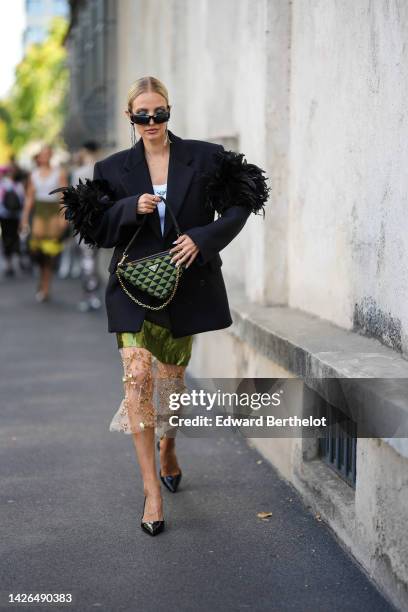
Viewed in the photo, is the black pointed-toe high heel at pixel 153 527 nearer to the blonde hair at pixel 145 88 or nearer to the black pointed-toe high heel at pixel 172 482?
the black pointed-toe high heel at pixel 172 482

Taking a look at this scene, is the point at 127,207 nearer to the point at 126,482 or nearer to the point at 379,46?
the point at 379,46

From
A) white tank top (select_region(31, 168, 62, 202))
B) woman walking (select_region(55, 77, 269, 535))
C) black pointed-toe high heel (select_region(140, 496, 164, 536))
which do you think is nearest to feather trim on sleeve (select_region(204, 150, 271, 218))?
woman walking (select_region(55, 77, 269, 535))

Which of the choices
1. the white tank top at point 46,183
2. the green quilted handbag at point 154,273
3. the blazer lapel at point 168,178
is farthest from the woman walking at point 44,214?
A: the green quilted handbag at point 154,273

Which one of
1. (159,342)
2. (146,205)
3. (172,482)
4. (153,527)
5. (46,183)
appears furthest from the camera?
(46,183)

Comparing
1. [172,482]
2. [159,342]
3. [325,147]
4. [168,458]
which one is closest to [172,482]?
[172,482]

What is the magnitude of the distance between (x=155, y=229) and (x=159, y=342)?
58cm

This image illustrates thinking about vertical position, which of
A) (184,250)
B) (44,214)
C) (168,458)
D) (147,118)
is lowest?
(168,458)

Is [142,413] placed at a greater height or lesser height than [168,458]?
greater

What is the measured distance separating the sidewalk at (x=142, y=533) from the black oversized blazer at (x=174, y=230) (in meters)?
0.94

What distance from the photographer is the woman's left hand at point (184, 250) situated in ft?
15.3

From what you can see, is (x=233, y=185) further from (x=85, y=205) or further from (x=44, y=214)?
(x=44, y=214)

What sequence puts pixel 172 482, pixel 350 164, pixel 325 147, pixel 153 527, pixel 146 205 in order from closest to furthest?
1. pixel 146 205
2. pixel 153 527
3. pixel 350 164
4. pixel 172 482
5. pixel 325 147
